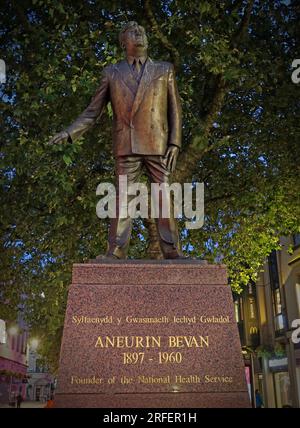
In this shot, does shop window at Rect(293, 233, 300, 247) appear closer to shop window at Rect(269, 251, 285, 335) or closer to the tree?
shop window at Rect(269, 251, 285, 335)

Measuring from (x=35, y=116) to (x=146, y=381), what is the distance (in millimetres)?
8091

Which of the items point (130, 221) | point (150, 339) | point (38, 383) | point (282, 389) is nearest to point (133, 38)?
point (130, 221)

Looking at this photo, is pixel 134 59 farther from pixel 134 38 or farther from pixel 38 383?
pixel 38 383

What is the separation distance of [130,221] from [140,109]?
1.51 m

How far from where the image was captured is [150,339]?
211 inches

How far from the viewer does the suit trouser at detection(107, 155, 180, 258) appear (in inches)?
246

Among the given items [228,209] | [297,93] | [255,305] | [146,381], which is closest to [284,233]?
[228,209]

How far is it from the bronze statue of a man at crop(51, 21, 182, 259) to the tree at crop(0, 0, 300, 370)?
1.81 m

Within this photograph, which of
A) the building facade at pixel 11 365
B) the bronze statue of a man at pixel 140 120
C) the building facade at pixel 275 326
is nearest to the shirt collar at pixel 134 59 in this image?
the bronze statue of a man at pixel 140 120

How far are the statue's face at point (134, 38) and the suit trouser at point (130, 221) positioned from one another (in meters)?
1.55

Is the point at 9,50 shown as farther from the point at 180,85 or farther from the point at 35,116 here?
the point at 180,85

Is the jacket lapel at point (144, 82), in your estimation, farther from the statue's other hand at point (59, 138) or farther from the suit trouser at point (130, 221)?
the statue's other hand at point (59, 138)

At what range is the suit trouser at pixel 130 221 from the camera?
20.5 ft

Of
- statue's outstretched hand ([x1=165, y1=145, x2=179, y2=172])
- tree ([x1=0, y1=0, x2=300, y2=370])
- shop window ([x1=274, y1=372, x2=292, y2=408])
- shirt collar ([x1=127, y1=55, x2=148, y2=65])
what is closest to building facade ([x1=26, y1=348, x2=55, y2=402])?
shop window ([x1=274, y1=372, x2=292, y2=408])
